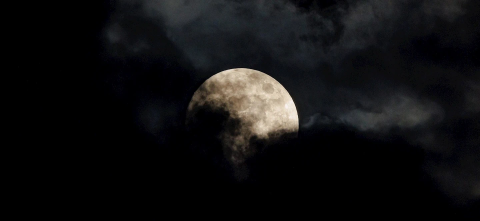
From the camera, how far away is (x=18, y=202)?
9156 mm

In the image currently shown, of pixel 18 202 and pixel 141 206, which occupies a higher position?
pixel 141 206

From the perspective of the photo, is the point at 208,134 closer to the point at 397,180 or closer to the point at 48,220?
the point at 48,220

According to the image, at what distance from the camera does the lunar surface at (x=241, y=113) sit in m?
10.8

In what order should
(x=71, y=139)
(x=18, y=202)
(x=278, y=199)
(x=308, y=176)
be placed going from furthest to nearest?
(x=308, y=176)
(x=278, y=199)
(x=71, y=139)
(x=18, y=202)

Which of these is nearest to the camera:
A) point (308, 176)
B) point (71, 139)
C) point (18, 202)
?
point (18, 202)

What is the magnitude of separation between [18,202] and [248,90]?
1031 centimetres

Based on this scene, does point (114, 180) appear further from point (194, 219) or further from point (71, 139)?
point (194, 219)

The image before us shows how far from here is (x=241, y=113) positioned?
10.9m

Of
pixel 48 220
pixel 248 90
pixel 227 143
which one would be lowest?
pixel 48 220

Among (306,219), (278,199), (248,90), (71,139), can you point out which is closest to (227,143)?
(248,90)

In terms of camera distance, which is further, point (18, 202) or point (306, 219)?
point (306, 219)

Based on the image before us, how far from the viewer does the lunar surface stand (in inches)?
425

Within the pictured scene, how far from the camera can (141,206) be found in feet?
36.1

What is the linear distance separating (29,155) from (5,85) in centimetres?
289
